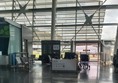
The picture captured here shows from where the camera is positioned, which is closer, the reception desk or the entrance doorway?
the reception desk

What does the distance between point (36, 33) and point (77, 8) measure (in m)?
4.44

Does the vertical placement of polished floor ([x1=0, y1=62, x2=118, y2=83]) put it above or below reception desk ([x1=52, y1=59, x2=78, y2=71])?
below

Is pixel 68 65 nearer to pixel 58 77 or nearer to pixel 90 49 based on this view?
pixel 58 77

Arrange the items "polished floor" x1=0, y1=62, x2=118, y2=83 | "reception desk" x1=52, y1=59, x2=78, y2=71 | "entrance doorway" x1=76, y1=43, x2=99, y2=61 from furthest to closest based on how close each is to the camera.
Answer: "entrance doorway" x1=76, y1=43, x2=99, y2=61
"reception desk" x1=52, y1=59, x2=78, y2=71
"polished floor" x1=0, y1=62, x2=118, y2=83

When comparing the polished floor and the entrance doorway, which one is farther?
the entrance doorway

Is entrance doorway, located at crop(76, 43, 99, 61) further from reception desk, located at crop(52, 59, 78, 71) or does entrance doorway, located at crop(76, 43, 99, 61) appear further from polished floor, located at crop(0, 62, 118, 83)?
polished floor, located at crop(0, 62, 118, 83)

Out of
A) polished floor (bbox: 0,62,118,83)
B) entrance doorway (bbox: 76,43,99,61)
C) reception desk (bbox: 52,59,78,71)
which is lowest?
polished floor (bbox: 0,62,118,83)

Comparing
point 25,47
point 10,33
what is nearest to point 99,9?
point 25,47

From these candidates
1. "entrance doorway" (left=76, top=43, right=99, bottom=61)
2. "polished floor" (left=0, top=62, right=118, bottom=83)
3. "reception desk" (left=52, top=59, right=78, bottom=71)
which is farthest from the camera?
"entrance doorway" (left=76, top=43, right=99, bottom=61)

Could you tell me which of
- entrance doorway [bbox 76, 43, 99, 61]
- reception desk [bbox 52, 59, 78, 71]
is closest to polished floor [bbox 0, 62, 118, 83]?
reception desk [bbox 52, 59, 78, 71]

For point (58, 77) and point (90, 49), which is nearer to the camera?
point (58, 77)

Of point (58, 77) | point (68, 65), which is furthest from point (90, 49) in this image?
point (58, 77)

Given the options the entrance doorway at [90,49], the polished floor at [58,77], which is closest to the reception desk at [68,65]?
the polished floor at [58,77]

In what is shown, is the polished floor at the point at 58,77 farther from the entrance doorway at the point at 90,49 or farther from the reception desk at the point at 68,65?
the entrance doorway at the point at 90,49
